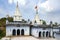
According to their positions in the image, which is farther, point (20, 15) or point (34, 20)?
point (34, 20)

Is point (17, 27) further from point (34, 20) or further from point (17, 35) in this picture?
point (34, 20)

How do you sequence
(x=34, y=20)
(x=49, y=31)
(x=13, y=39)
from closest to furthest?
(x=13, y=39) → (x=49, y=31) → (x=34, y=20)

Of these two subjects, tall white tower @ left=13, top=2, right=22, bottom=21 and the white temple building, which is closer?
the white temple building

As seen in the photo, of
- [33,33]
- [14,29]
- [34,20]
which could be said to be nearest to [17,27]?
[14,29]

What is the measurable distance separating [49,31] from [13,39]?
21.3 ft

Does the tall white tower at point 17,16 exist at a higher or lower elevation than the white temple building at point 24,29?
higher

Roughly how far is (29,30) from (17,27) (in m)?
2.17

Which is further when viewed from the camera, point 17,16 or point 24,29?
point 17,16

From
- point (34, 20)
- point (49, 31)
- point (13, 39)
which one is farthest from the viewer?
point (34, 20)

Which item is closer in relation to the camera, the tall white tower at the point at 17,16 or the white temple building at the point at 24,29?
the white temple building at the point at 24,29

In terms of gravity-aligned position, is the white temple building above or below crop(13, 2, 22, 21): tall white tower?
below

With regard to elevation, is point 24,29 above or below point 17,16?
below

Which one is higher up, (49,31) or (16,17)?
(16,17)

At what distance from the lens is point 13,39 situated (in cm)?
3628
